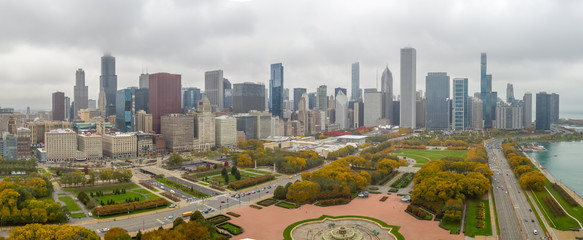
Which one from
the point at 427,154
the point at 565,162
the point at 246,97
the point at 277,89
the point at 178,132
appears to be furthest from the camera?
the point at 277,89

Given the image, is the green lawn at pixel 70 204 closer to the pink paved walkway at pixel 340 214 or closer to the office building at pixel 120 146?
the pink paved walkway at pixel 340 214

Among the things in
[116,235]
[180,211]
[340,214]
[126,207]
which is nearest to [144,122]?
[126,207]

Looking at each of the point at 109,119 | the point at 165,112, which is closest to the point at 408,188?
the point at 165,112

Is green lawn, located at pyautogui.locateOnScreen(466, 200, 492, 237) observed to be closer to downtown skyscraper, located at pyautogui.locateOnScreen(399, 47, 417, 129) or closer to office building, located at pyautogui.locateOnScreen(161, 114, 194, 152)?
office building, located at pyautogui.locateOnScreen(161, 114, 194, 152)

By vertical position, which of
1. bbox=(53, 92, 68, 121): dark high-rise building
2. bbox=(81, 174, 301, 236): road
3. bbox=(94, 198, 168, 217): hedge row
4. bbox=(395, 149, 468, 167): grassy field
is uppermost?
bbox=(53, 92, 68, 121): dark high-rise building

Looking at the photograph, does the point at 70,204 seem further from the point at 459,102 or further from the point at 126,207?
the point at 459,102

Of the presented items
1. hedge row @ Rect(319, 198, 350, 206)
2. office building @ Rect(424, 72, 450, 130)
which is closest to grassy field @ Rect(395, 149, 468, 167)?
hedge row @ Rect(319, 198, 350, 206)

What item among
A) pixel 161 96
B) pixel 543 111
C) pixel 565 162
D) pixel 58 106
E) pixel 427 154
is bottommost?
pixel 565 162
